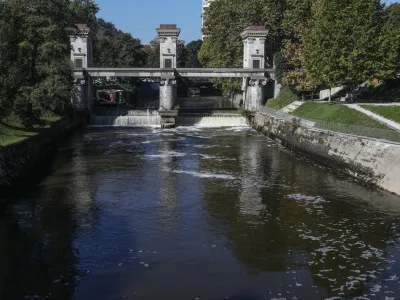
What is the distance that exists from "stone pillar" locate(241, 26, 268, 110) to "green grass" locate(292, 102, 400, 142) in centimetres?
1338

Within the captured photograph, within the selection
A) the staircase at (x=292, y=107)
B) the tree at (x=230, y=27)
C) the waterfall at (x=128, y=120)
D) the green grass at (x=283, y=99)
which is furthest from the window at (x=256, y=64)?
the waterfall at (x=128, y=120)

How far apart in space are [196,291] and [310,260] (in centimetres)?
539

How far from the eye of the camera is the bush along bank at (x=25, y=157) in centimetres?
2852

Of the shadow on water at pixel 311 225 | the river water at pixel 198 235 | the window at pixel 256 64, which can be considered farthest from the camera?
the window at pixel 256 64

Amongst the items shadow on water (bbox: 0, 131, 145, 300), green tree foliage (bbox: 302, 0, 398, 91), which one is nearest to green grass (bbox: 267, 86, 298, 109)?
green tree foliage (bbox: 302, 0, 398, 91)

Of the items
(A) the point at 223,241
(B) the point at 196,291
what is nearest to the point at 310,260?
(A) the point at 223,241

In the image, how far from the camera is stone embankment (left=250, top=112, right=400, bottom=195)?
96.1 ft

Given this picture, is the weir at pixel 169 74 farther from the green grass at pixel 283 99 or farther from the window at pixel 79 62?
the green grass at pixel 283 99

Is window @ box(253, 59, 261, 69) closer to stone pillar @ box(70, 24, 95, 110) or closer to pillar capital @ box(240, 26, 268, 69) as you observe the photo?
pillar capital @ box(240, 26, 268, 69)

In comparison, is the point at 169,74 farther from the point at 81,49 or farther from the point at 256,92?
the point at 81,49

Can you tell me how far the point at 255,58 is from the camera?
233 feet

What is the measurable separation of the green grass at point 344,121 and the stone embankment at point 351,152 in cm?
72

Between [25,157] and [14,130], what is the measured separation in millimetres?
6072

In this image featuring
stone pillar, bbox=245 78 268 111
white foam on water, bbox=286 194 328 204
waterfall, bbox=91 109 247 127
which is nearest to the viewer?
white foam on water, bbox=286 194 328 204
